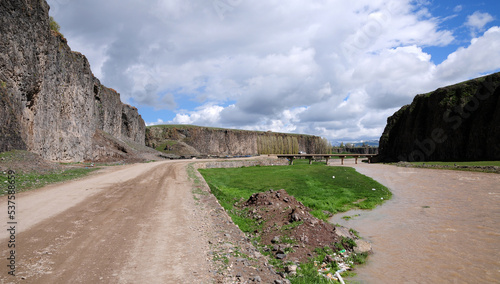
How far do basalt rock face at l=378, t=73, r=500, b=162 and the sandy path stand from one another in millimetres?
56526

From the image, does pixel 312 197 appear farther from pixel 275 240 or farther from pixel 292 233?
pixel 275 240

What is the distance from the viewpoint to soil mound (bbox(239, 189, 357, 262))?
8227 mm

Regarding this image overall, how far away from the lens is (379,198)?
1809 cm

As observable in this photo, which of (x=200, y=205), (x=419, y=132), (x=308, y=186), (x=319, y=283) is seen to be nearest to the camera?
(x=319, y=283)

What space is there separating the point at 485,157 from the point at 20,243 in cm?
6217

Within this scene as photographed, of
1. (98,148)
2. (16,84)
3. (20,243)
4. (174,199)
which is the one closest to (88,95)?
(98,148)

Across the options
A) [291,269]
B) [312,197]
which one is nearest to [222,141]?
[312,197]

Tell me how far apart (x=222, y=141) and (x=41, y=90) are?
89.4m

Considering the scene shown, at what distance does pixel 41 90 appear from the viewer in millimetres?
26688

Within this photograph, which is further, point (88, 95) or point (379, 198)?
point (88, 95)

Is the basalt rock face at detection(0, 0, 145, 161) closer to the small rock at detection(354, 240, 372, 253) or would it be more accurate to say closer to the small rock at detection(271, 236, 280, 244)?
the small rock at detection(271, 236, 280, 244)

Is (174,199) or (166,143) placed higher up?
(166,143)

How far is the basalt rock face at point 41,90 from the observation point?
21.0 m

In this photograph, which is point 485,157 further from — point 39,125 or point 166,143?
point 166,143
